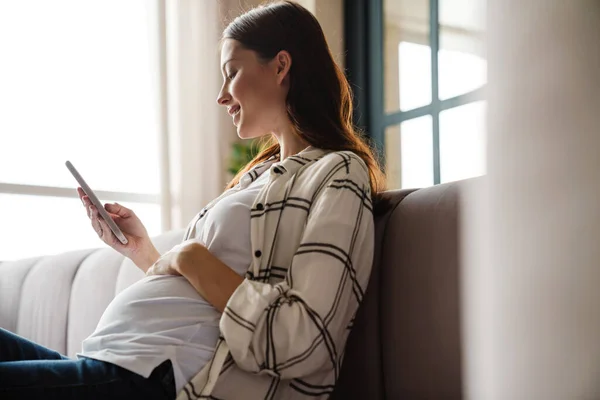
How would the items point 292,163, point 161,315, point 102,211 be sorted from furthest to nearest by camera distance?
point 102,211, point 292,163, point 161,315

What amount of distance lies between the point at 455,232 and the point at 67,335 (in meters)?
1.30

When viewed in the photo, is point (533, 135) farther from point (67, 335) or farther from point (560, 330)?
point (67, 335)

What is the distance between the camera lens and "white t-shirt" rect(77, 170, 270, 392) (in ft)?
2.81

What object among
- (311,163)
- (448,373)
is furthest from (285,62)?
(448,373)

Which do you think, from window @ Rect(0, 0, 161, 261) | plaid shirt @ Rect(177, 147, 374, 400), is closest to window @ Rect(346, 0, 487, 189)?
window @ Rect(0, 0, 161, 261)

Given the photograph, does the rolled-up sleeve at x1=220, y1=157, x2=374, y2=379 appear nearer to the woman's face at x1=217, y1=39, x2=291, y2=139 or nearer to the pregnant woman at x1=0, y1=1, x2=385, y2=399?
the pregnant woman at x1=0, y1=1, x2=385, y2=399

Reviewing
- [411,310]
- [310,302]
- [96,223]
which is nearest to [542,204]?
[310,302]

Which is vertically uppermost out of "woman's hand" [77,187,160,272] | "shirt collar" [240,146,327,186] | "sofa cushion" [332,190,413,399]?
"shirt collar" [240,146,327,186]

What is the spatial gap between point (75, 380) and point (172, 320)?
0.15 meters

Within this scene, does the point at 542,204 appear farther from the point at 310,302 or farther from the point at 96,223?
the point at 96,223

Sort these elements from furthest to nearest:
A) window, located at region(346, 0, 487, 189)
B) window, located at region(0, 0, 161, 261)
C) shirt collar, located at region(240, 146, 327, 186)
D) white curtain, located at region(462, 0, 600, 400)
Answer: window, located at region(0, 0, 161, 261) < window, located at region(346, 0, 487, 189) < shirt collar, located at region(240, 146, 327, 186) < white curtain, located at region(462, 0, 600, 400)

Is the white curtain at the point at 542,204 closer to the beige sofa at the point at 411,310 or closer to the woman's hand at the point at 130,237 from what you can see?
the beige sofa at the point at 411,310

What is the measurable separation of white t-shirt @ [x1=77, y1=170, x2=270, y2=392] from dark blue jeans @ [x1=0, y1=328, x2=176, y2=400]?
0.01 metres

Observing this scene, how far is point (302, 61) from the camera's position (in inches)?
A: 47.3
